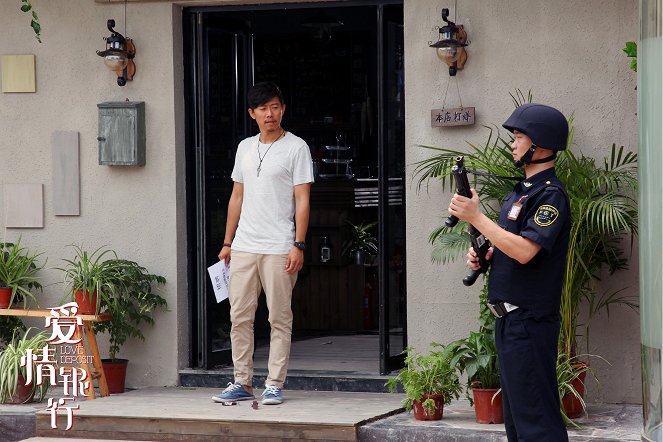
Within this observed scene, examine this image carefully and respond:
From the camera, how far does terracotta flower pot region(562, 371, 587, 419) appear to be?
273 inches

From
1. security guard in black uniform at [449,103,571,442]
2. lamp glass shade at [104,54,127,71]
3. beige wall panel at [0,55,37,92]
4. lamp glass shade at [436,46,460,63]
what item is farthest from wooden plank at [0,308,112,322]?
security guard in black uniform at [449,103,571,442]

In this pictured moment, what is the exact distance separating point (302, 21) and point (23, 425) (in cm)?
484

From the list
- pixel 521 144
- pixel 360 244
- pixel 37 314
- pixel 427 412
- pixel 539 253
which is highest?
pixel 521 144

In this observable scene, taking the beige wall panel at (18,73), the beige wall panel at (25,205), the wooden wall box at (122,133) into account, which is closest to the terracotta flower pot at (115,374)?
the beige wall panel at (25,205)

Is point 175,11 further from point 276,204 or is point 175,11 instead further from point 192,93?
point 276,204

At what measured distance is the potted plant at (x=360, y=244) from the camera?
10.6m

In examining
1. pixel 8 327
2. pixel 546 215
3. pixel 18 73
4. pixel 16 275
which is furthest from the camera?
pixel 18 73

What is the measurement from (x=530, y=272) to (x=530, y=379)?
43 cm

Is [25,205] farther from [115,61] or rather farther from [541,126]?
[541,126]

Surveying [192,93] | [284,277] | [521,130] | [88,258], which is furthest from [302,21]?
[521,130]

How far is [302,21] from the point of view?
434 inches

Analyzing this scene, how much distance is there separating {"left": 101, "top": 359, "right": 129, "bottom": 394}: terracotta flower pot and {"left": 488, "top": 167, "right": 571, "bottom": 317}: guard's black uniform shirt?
371cm

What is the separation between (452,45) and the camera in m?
7.61

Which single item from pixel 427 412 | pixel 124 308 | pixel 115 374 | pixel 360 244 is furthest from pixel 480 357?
pixel 360 244
